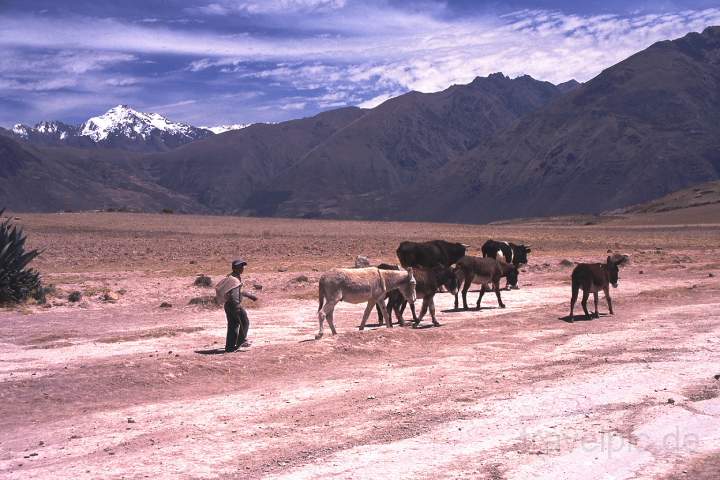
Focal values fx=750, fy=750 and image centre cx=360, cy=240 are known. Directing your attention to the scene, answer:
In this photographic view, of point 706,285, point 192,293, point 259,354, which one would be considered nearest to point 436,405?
point 259,354

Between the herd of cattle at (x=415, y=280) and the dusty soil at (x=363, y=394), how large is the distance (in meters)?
0.79

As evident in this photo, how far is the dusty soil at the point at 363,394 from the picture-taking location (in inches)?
337

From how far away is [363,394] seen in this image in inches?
460

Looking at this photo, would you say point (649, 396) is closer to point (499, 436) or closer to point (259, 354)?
point (499, 436)

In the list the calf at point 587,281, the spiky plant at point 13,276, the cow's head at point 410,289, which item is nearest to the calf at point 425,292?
the cow's head at point 410,289

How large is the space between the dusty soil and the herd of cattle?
2.60 ft

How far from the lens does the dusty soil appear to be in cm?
856

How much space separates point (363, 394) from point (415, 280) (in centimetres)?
753

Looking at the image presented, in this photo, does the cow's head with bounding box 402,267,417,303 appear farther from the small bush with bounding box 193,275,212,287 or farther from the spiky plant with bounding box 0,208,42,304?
the spiky plant with bounding box 0,208,42,304

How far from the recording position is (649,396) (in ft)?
35.9

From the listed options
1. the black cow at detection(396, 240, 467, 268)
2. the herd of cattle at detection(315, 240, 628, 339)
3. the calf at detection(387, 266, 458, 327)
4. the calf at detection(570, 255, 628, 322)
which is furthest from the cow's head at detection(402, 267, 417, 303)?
the black cow at detection(396, 240, 467, 268)

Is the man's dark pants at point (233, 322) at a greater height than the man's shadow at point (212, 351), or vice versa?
the man's dark pants at point (233, 322)

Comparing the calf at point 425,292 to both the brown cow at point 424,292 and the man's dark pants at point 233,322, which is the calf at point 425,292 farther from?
the man's dark pants at point 233,322

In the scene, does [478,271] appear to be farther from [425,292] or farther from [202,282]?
[202,282]
